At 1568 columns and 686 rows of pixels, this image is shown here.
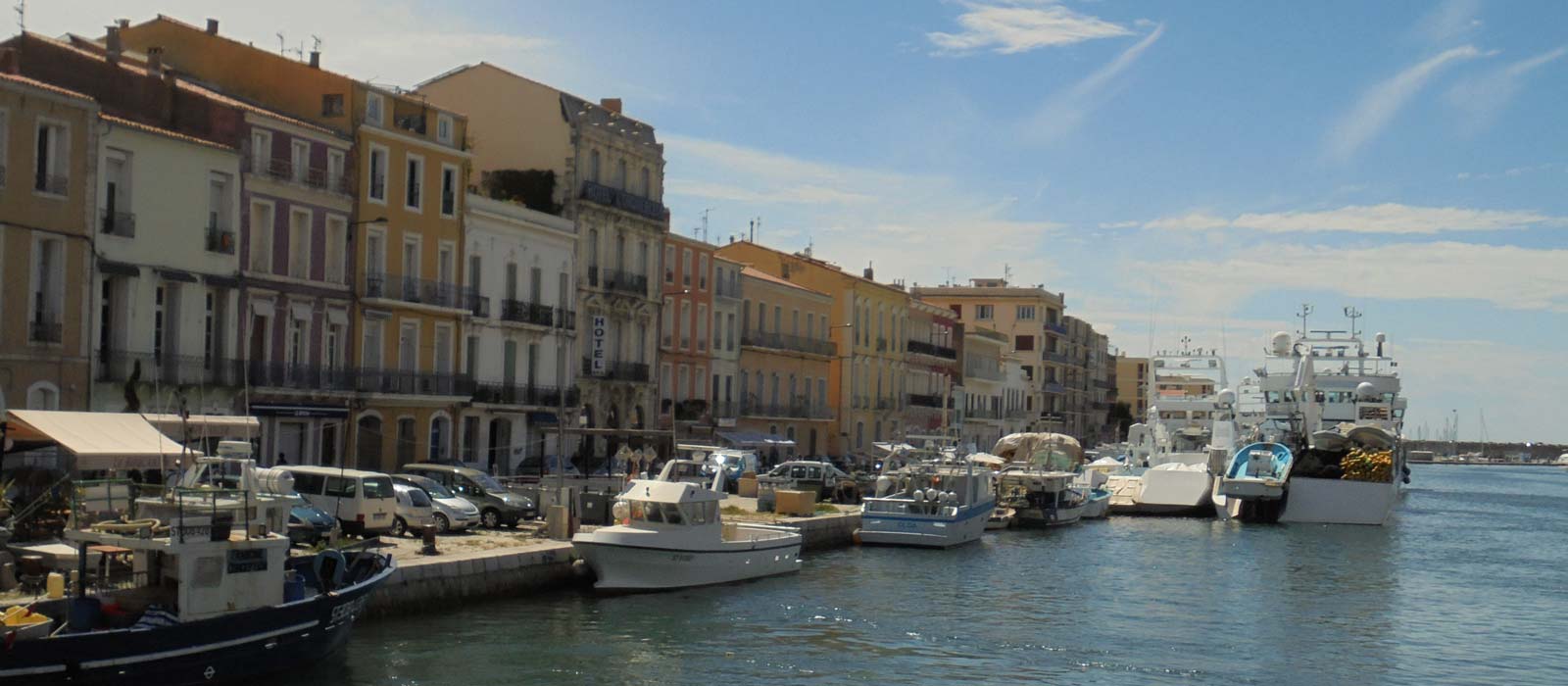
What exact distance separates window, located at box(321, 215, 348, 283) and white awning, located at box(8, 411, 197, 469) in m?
18.9

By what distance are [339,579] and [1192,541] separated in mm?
37002

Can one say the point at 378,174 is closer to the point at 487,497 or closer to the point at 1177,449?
the point at 487,497

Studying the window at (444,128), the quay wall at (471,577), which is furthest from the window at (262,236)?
the quay wall at (471,577)

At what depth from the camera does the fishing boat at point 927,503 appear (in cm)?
4662

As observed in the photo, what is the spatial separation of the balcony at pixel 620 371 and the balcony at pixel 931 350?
120 ft

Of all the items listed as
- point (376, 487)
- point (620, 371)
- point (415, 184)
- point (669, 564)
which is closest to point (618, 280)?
point (620, 371)

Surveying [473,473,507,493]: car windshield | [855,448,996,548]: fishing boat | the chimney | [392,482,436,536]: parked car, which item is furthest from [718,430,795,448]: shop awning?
[392,482,436,536]: parked car

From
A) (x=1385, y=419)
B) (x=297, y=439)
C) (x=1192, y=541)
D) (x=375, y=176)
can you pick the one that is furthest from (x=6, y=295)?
(x=1385, y=419)

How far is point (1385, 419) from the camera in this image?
80.0 metres

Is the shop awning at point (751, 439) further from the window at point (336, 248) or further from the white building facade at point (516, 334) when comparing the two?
the window at point (336, 248)

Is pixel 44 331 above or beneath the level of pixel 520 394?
above

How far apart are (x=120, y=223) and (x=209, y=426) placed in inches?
408

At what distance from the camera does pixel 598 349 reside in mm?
58281

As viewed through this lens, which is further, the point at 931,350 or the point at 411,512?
the point at 931,350
